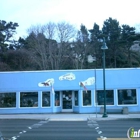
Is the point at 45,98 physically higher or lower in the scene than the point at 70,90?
lower

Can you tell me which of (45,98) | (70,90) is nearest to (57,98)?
(45,98)

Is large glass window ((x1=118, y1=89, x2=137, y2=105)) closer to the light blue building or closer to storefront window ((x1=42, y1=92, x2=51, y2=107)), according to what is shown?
the light blue building

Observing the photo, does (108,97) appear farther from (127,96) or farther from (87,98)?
(87,98)

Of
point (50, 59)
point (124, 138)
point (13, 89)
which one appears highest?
point (50, 59)

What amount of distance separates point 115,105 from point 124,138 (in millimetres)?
18192

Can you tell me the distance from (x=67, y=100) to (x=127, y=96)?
6.26 m

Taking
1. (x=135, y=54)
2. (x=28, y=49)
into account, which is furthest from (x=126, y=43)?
(x=28, y=49)

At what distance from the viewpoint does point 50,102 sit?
104ft

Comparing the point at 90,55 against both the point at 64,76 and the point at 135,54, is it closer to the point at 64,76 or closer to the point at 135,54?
the point at 135,54

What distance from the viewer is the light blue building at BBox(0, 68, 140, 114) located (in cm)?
3097

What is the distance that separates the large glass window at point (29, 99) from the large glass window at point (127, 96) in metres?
8.45

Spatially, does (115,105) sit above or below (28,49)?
below

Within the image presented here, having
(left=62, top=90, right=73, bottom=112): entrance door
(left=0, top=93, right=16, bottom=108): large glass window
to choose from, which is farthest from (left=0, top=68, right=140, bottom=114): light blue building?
(left=62, top=90, right=73, bottom=112): entrance door

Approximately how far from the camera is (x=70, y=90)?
32.0 m
